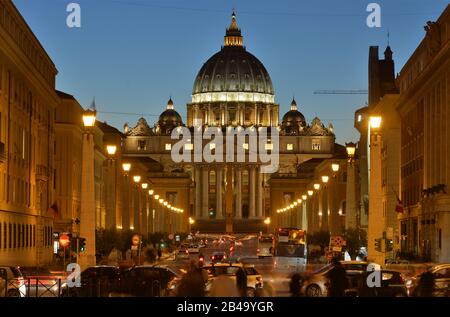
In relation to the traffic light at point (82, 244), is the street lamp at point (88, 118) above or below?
above

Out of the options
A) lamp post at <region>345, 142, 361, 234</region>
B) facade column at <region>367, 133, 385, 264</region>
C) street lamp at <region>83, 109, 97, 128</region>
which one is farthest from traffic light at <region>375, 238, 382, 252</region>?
lamp post at <region>345, 142, 361, 234</region>

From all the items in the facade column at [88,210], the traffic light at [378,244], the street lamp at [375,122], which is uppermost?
the street lamp at [375,122]

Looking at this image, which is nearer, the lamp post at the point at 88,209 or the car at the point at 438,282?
the car at the point at 438,282

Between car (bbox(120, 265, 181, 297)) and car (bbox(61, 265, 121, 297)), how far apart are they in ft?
1.59

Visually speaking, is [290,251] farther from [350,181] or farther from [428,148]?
[350,181]

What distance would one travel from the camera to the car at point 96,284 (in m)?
32.2

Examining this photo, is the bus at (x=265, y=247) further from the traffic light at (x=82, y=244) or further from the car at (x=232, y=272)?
the car at (x=232, y=272)

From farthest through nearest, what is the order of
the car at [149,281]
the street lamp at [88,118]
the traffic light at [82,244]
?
the traffic light at [82,244] → the street lamp at [88,118] → the car at [149,281]

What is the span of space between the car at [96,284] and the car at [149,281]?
1.59ft

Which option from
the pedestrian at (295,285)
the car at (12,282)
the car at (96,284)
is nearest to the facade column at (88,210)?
the car at (96,284)

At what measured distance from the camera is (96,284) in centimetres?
3403

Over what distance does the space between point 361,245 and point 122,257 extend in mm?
17501

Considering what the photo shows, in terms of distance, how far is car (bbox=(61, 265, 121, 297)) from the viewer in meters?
32.2
